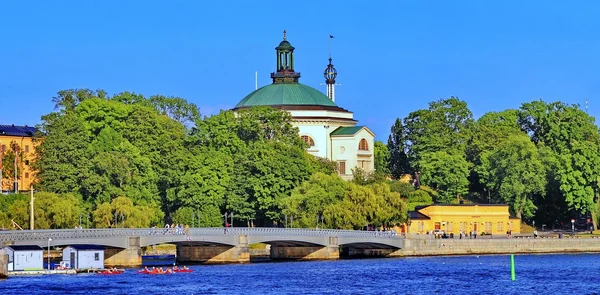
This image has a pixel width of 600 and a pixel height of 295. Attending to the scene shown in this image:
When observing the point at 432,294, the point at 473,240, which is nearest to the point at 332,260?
the point at 473,240

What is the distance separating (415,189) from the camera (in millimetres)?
166625

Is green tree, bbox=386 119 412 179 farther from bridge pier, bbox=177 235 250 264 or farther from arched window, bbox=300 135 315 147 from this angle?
bridge pier, bbox=177 235 250 264

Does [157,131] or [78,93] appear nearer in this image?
[157,131]

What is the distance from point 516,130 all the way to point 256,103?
81.4 feet

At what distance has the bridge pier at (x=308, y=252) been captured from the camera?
124500mm

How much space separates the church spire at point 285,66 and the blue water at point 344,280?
175ft

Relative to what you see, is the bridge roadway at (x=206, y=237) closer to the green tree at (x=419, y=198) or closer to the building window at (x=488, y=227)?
the building window at (x=488, y=227)

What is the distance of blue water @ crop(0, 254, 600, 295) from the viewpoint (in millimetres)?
97375

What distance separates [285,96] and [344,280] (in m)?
64.7

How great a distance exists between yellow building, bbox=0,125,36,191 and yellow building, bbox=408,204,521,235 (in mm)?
32384

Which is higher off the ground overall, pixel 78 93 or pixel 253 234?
pixel 78 93

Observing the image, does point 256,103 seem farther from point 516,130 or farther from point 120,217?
point 120,217

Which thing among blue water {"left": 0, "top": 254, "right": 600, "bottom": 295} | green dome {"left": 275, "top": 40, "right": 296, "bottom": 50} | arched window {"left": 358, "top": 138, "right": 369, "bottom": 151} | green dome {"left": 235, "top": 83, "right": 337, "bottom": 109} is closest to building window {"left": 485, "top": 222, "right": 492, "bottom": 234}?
arched window {"left": 358, "top": 138, "right": 369, "bottom": 151}

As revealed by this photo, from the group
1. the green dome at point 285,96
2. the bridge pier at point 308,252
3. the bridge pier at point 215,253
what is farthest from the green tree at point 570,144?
the bridge pier at point 215,253
